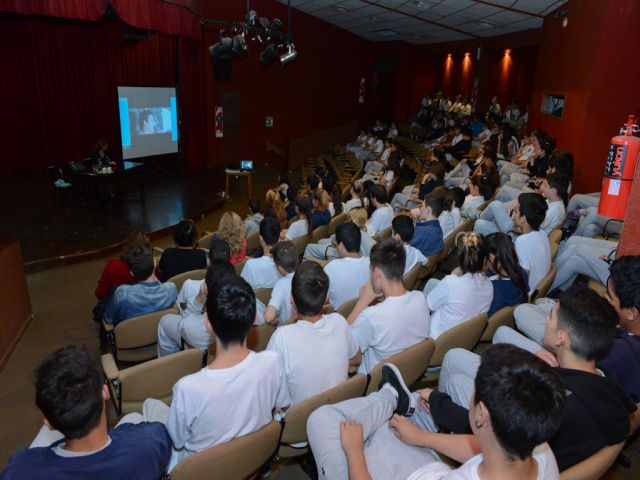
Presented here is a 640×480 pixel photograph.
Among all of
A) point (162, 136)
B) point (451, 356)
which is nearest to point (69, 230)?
point (162, 136)

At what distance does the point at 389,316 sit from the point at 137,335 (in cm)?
171

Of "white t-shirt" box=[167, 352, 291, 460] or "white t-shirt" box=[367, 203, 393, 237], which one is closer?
"white t-shirt" box=[167, 352, 291, 460]

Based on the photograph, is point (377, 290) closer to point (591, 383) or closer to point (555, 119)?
point (591, 383)

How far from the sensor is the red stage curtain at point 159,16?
756 centimetres

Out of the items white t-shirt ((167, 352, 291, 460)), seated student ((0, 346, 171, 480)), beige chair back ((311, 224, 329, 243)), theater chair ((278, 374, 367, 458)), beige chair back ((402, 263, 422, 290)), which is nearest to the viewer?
seated student ((0, 346, 171, 480))

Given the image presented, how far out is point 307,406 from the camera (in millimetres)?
2035

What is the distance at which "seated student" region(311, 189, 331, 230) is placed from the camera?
5.47 meters

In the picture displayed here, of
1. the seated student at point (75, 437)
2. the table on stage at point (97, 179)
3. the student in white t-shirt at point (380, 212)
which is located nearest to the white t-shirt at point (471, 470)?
the seated student at point (75, 437)

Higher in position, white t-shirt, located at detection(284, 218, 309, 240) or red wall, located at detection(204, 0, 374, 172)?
red wall, located at detection(204, 0, 374, 172)

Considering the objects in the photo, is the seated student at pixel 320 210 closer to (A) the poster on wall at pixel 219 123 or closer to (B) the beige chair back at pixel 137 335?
(B) the beige chair back at pixel 137 335

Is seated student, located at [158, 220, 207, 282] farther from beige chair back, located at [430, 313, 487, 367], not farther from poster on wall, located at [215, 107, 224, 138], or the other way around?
poster on wall, located at [215, 107, 224, 138]

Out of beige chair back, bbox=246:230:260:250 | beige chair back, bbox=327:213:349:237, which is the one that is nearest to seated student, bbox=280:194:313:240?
→ beige chair back, bbox=246:230:260:250

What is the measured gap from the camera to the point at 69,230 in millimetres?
6688

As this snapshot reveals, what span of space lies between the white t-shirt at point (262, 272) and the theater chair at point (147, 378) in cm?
110
